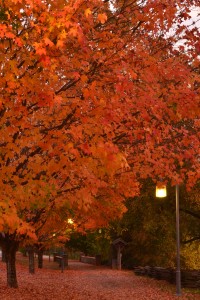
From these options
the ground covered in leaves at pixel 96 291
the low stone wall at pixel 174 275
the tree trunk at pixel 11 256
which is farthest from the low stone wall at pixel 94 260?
the tree trunk at pixel 11 256

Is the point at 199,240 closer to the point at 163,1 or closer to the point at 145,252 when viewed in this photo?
the point at 145,252

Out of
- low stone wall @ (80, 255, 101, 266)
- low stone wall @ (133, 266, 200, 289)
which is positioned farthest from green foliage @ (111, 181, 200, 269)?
low stone wall @ (80, 255, 101, 266)

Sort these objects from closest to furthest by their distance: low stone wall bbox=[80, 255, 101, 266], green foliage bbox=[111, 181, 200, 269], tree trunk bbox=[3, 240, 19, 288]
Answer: tree trunk bbox=[3, 240, 19, 288], green foliage bbox=[111, 181, 200, 269], low stone wall bbox=[80, 255, 101, 266]

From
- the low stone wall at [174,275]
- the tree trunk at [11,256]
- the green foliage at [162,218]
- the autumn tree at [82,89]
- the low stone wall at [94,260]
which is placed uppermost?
the autumn tree at [82,89]

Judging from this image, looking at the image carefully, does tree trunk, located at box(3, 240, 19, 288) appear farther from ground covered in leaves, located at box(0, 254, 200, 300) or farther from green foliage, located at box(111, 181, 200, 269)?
green foliage, located at box(111, 181, 200, 269)

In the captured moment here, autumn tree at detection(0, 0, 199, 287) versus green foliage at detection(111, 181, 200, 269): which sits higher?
autumn tree at detection(0, 0, 199, 287)

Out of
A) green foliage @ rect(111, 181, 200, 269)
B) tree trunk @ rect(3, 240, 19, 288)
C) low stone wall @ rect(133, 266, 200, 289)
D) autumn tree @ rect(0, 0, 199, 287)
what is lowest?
low stone wall @ rect(133, 266, 200, 289)

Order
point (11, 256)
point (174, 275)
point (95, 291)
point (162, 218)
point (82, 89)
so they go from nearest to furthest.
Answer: point (82, 89) < point (11, 256) < point (95, 291) < point (162, 218) < point (174, 275)

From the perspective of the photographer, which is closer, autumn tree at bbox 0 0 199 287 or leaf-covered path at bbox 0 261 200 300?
autumn tree at bbox 0 0 199 287

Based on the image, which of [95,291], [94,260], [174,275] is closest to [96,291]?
[95,291]

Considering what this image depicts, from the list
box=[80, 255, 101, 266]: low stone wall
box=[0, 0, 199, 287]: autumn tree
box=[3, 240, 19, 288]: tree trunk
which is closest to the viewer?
box=[0, 0, 199, 287]: autumn tree

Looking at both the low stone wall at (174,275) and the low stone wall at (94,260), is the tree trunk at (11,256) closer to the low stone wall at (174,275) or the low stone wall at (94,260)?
the low stone wall at (174,275)

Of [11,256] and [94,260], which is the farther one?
[94,260]

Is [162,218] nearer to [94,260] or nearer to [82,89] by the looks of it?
[82,89]
